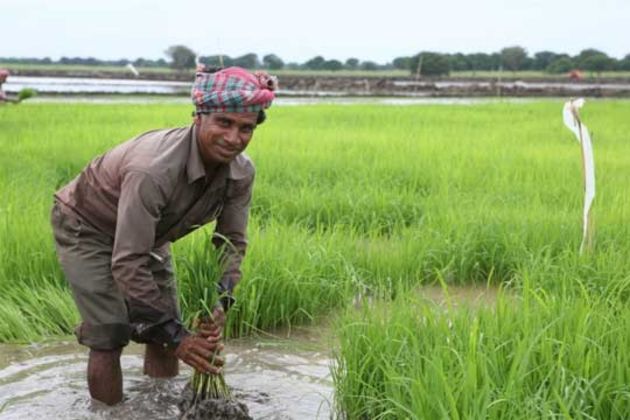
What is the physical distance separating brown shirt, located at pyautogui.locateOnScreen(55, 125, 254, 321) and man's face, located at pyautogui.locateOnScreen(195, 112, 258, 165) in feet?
0.19

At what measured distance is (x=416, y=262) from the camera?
14.8 ft

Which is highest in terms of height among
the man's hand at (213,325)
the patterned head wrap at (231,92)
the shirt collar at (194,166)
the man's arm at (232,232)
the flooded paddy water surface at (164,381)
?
the patterned head wrap at (231,92)

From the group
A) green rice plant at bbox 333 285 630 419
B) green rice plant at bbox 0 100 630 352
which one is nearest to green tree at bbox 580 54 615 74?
green rice plant at bbox 0 100 630 352

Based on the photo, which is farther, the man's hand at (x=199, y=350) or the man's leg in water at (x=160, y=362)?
the man's leg in water at (x=160, y=362)

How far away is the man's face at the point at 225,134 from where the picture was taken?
2.59 meters

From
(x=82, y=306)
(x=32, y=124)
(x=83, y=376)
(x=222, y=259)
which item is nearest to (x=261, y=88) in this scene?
(x=222, y=259)

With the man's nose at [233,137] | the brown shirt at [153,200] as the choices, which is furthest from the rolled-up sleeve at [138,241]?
the man's nose at [233,137]

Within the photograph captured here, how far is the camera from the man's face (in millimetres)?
2594

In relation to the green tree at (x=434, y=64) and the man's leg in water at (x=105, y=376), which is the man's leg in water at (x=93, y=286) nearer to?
the man's leg in water at (x=105, y=376)

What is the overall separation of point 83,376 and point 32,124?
781cm

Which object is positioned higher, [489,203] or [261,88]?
[261,88]

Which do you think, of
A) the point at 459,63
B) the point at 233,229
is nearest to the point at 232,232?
the point at 233,229

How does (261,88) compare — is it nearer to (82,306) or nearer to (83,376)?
(82,306)

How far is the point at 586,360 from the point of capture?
247 centimetres
